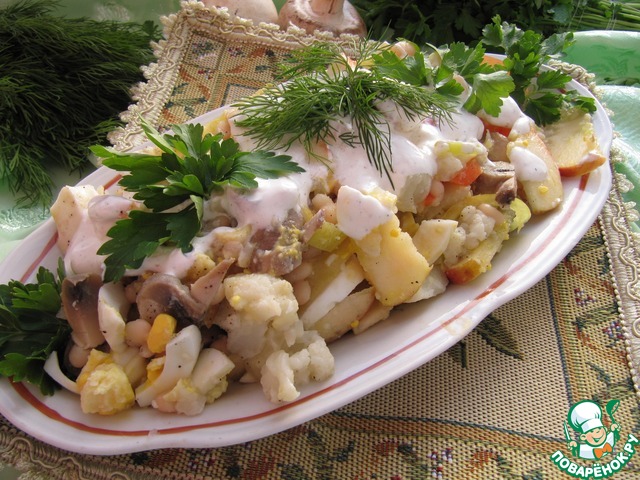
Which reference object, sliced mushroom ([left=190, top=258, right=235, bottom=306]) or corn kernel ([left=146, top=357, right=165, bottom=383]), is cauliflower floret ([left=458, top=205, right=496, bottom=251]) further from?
corn kernel ([left=146, top=357, right=165, bottom=383])

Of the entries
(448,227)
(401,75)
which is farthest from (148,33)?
(448,227)

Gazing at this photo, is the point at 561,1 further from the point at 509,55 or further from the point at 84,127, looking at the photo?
the point at 84,127

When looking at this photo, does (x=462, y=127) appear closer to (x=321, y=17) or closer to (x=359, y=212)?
(x=359, y=212)

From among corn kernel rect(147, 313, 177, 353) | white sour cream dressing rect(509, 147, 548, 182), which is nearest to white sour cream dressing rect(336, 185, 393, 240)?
corn kernel rect(147, 313, 177, 353)

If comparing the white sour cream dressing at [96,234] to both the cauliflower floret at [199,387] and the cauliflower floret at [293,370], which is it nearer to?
the cauliflower floret at [199,387]

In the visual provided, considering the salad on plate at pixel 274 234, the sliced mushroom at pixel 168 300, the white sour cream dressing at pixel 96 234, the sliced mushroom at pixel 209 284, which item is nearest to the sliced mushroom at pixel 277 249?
the salad on plate at pixel 274 234
